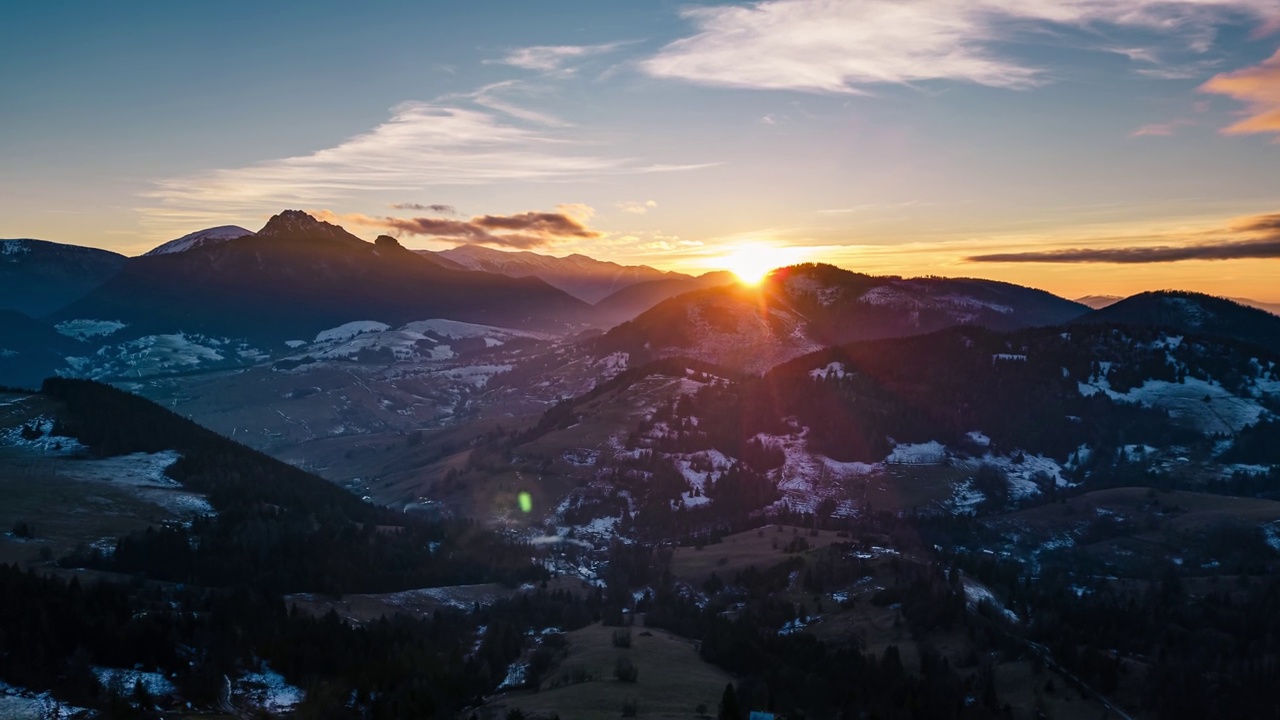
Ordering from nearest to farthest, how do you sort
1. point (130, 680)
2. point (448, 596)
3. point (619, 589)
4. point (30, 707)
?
point (30, 707), point (130, 680), point (448, 596), point (619, 589)

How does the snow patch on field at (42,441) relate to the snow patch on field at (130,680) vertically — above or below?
above

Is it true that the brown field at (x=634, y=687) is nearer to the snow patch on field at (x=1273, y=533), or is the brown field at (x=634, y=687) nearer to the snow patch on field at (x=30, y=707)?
the snow patch on field at (x=30, y=707)

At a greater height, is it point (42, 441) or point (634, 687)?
point (42, 441)

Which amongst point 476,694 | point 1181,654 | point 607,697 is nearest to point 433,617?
point 476,694

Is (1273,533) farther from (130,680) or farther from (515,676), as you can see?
(130,680)

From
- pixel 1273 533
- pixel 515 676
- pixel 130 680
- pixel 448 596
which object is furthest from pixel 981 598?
pixel 130 680

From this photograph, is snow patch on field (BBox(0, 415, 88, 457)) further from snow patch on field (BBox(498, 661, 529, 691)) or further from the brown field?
the brown field

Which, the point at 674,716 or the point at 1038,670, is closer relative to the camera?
the point at 674,716

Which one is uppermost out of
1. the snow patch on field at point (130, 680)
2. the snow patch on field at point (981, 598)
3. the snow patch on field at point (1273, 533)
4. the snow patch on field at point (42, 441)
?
the snow patch on field at point (42, 441)

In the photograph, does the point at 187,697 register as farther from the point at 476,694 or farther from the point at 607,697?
the point at 607,697

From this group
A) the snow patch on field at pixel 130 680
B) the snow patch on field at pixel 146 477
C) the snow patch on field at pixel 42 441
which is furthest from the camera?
the snow patch on field at pixel 42 441

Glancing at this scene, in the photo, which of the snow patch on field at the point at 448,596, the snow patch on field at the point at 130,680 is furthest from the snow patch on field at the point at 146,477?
the snow patch on field at the point at 130,680
